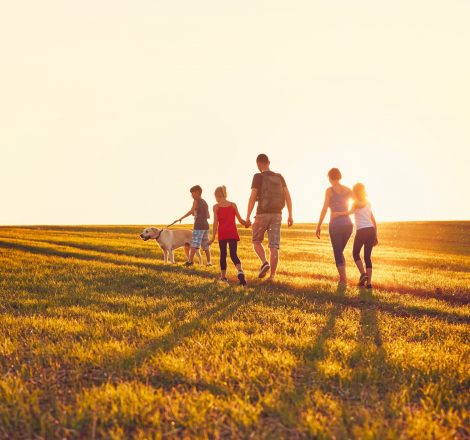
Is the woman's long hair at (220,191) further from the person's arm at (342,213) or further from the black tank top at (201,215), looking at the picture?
the black tank top at (201,215)

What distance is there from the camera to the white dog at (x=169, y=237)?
17156mm

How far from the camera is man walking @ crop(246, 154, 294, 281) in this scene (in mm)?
12281

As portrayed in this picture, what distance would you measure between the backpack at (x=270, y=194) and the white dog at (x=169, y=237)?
604cm

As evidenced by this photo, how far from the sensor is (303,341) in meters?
6.38

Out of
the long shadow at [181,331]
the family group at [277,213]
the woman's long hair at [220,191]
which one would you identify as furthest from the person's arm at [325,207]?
the long shadow at [181,331]

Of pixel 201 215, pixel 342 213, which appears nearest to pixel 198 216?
pixel 201 215

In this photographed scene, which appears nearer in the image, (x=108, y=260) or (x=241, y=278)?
(x=241, y=278)

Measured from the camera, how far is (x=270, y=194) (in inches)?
484

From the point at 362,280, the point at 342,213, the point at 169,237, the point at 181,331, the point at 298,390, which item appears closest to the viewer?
the point at 298,390

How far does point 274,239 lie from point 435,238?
40961mm

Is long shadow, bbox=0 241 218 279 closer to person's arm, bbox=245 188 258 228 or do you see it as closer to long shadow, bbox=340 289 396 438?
person's arm, bbox=245 188 258 228

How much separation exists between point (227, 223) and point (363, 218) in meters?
3.73

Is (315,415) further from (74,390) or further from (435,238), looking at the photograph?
(435,238)

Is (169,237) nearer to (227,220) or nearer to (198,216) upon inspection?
(198,216)
